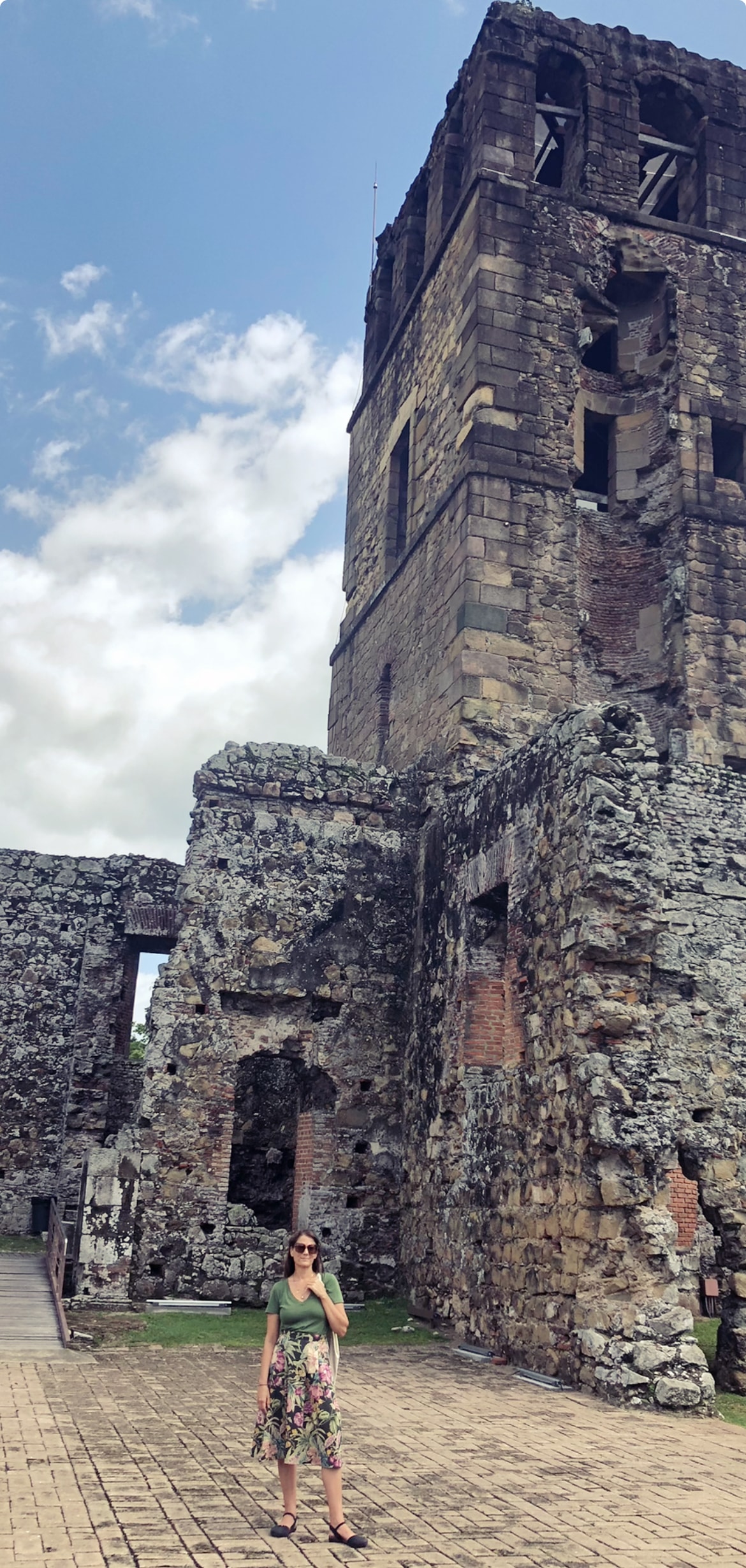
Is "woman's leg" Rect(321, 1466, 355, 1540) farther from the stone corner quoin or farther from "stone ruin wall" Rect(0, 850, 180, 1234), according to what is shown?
"stone ruin wall" Rect(0, 850, 180, 1234)

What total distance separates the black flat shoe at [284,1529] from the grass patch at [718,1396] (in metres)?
3.45

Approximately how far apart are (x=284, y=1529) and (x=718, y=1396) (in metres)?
4.54

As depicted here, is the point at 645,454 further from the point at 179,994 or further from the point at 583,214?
the point at 179,994

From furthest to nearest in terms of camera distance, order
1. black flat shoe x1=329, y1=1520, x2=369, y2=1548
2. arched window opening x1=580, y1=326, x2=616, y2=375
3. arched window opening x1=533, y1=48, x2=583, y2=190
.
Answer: arched window opening x1=533, y1=48, x2=583, y2=190 → arched window opening x1=580, y1=326, x2=616, y2=375 → black flat shoe x1=329, y1=1520, x2=369, y2=1548

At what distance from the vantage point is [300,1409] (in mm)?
4469

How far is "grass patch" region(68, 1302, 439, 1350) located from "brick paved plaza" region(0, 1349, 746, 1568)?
1.29 meters

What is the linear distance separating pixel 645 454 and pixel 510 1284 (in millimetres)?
11001

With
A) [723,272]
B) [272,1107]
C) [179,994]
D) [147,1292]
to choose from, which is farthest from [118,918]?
[723,272]

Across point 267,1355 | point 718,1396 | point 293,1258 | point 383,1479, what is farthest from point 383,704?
point 267,1355

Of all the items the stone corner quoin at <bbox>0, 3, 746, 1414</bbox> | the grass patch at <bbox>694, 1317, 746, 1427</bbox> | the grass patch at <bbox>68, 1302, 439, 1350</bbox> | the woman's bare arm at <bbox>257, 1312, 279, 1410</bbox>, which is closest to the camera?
the woman's bare arm at <bbox>257, 1312, 279, 1410</bbox>

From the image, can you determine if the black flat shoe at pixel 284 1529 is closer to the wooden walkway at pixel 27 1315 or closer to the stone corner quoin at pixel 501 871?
the stone corner quoin at pixel 501 871

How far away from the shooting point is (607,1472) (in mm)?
5480

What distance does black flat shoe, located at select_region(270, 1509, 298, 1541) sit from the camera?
436 centimetres

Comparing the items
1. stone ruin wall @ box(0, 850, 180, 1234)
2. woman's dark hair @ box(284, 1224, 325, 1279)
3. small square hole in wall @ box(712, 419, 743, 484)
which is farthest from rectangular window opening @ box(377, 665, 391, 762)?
woman's dark hair @ box(284, 1224, 325, 1279)
